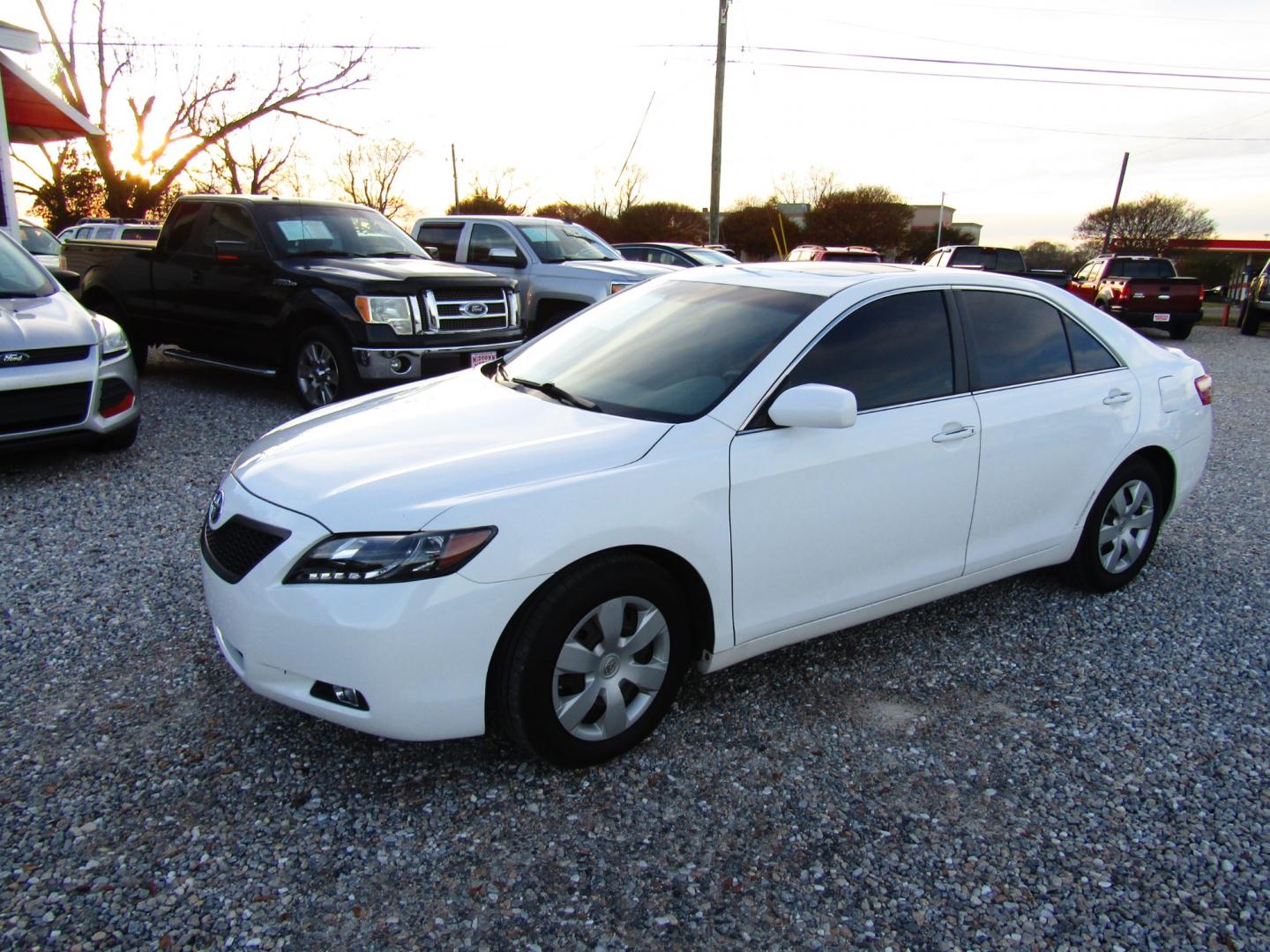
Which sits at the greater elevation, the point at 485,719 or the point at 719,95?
the point at 719,95

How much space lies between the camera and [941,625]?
4059mm

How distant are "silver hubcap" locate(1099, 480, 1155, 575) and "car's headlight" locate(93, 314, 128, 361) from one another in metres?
6.17

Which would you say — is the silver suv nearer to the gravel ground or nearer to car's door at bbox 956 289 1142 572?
car's door at bbox 956 289 1142 572

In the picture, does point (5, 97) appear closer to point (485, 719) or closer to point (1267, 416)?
point (485, 719)

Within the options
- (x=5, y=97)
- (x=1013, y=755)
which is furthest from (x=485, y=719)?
(x=5, y=97)

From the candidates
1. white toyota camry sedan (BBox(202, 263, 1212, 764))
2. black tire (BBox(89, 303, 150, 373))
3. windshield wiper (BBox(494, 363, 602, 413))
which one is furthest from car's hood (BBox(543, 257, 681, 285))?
windshield wiper (BBox(494, 363, 602, 413))

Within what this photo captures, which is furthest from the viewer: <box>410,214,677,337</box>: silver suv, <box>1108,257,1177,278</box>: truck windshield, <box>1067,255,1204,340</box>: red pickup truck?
<box>1108,257,1177,278</box>: truck windshield

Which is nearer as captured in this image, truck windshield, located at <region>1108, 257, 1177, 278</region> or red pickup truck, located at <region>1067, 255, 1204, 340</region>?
red pickup truck, located at <region>1067, 255, 1204, 340</region>

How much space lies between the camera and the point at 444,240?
38.6ft

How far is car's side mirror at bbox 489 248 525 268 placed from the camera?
10.8 meters

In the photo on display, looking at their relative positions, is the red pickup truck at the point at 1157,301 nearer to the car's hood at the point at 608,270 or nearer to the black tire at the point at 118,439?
the car's hood at the point at 608,270

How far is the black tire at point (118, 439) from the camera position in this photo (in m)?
6.14

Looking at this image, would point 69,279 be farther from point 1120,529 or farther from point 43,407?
point 1120,529

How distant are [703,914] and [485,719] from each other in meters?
0.83
